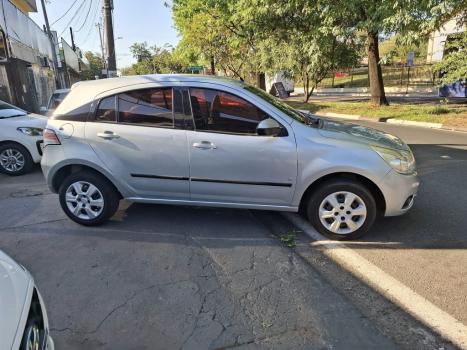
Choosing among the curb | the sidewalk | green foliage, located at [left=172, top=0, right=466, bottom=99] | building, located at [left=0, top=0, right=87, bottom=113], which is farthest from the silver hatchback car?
building, located at [left=0, top=0, right=87, bottom=113]

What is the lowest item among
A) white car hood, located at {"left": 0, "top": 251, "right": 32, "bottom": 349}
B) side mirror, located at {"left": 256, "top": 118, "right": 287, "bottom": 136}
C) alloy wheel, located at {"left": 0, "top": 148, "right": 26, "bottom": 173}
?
alloy wheel, located at {"left": 0, "top": 148, "right": 26, "bottom": 173}

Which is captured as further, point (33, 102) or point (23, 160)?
point (33, 102)

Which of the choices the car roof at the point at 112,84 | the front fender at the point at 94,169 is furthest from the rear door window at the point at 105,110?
the front fender at the point at 94,169

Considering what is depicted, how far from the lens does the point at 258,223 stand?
4.76m

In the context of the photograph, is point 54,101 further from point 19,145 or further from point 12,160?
point 12,160

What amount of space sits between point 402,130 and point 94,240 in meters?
10.6

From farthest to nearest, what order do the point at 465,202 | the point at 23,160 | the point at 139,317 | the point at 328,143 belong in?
the point at 23,160
the point at 465,202
the point at 328,143
the point at 139,317

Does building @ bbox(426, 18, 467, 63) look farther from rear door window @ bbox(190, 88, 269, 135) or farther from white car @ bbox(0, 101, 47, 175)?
white car @ bbox(0, 101, 47, 175)

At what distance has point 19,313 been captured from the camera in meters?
1.81

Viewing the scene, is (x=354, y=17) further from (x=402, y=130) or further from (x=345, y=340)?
(x=345, y=340)

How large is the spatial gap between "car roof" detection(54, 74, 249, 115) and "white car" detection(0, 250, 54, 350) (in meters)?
2.65

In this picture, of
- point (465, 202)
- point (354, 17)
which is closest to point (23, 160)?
point (465, 202)

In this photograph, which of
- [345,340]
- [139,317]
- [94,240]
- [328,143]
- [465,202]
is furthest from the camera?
[465,202]

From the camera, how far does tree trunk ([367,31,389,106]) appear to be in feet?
54.9
